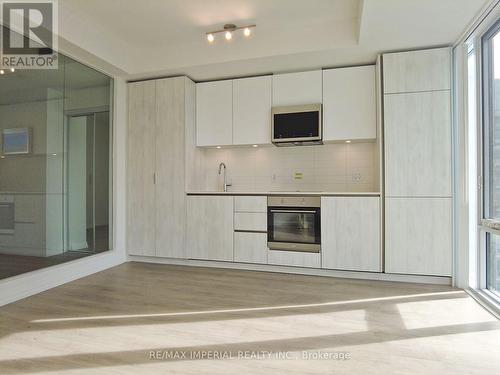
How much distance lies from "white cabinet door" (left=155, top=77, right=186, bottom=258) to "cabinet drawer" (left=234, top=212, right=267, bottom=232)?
0.72 metres

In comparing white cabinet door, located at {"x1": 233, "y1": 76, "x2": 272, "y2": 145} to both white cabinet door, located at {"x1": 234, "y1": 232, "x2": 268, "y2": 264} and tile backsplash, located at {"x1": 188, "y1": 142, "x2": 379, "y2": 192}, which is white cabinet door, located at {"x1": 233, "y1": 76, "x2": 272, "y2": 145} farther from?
white cabinet door, located at {"x1": 234, "y1": 232, "x2": 268, "y2": 264}

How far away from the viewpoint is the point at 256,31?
135 inches

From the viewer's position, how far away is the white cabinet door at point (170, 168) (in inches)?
155

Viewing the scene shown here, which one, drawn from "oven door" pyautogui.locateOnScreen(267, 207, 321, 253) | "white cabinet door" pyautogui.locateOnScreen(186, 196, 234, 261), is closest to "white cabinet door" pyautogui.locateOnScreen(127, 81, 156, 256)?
"white cabinet door" pyautogui.locateOnScreen(186, 196, 234, 261)

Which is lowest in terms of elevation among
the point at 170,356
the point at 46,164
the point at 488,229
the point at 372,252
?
the point at 170,356

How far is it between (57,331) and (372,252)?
2.95 meters

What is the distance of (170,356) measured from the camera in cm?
182

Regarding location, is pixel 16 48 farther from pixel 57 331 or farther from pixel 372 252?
pixel 372 252

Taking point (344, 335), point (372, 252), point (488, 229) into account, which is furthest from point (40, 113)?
point (488, 229)

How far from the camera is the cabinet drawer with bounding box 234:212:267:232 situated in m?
3.67

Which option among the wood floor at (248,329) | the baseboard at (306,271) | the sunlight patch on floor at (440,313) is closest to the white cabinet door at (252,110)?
the baseboard at (306,271)

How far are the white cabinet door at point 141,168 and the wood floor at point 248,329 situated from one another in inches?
37.2

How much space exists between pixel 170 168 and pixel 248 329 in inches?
96.1

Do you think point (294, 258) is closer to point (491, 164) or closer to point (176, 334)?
point (176, 334)
